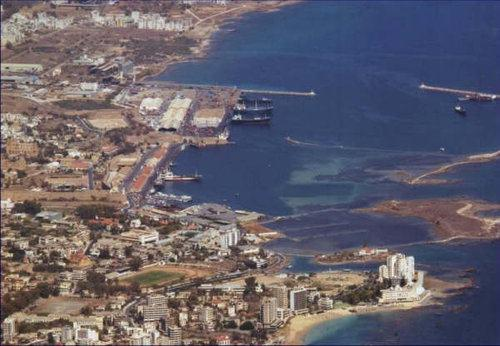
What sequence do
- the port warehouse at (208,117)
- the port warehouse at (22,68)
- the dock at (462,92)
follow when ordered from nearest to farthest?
the port warehouse at (208,117) < the dock at (462,92) < the port warehouse at (22,68)

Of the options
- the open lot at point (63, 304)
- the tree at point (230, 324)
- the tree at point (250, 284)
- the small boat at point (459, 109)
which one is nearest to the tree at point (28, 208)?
the open lot at point (63, 304)

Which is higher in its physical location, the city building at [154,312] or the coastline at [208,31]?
the coastline at [208,31]

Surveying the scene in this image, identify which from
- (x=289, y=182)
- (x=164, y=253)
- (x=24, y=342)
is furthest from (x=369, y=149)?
(x=24, y=342)

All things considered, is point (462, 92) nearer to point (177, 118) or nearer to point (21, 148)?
point (177, 118)

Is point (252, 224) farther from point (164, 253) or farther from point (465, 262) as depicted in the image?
point (465, 262)

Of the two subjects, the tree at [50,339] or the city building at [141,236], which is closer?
the tree at [50,339]

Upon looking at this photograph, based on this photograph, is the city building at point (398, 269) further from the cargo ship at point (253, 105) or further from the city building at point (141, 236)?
the cargo ship at point (253, 105)
